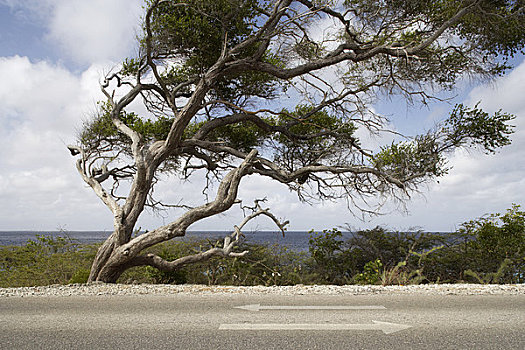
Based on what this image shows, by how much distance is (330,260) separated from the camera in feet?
37.8

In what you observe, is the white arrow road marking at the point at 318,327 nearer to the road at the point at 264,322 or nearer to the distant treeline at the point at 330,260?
the road at the point at 264,322

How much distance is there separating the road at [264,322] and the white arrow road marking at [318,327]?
0.01 m

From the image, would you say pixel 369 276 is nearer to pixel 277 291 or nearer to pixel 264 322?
pixel 277 291

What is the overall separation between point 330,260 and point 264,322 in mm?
7177

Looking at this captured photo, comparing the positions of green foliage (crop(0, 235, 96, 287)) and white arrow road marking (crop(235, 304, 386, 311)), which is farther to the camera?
green foliage (crop(0, 235, 96, 287))

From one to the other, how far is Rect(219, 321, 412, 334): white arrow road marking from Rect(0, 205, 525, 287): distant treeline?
5.03 m

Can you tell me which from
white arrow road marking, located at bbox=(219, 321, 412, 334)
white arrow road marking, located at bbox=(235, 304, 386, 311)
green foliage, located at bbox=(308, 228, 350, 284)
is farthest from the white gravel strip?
green foliage, located at bbox=(308, 228, 350, 284)

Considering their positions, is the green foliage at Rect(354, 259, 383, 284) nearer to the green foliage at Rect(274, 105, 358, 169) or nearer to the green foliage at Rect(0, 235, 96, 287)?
the green foliage at Rect(274, 105, 358, 169)

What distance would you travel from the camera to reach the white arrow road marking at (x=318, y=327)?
4.36 m

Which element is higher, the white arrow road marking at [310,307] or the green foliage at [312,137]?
the green foliage at [312,137]

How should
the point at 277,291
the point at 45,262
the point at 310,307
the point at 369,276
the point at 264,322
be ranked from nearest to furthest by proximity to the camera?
the point at 264,322 < the point at 310,307 < the point at 277,291 < the point at 369,276 < the point at 45,262

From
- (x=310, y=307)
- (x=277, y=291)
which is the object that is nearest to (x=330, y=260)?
(x=277, y=291)

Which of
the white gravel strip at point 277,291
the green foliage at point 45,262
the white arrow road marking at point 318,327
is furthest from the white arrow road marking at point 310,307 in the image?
the green foliage at point 45,262

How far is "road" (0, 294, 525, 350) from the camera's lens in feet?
13.0
